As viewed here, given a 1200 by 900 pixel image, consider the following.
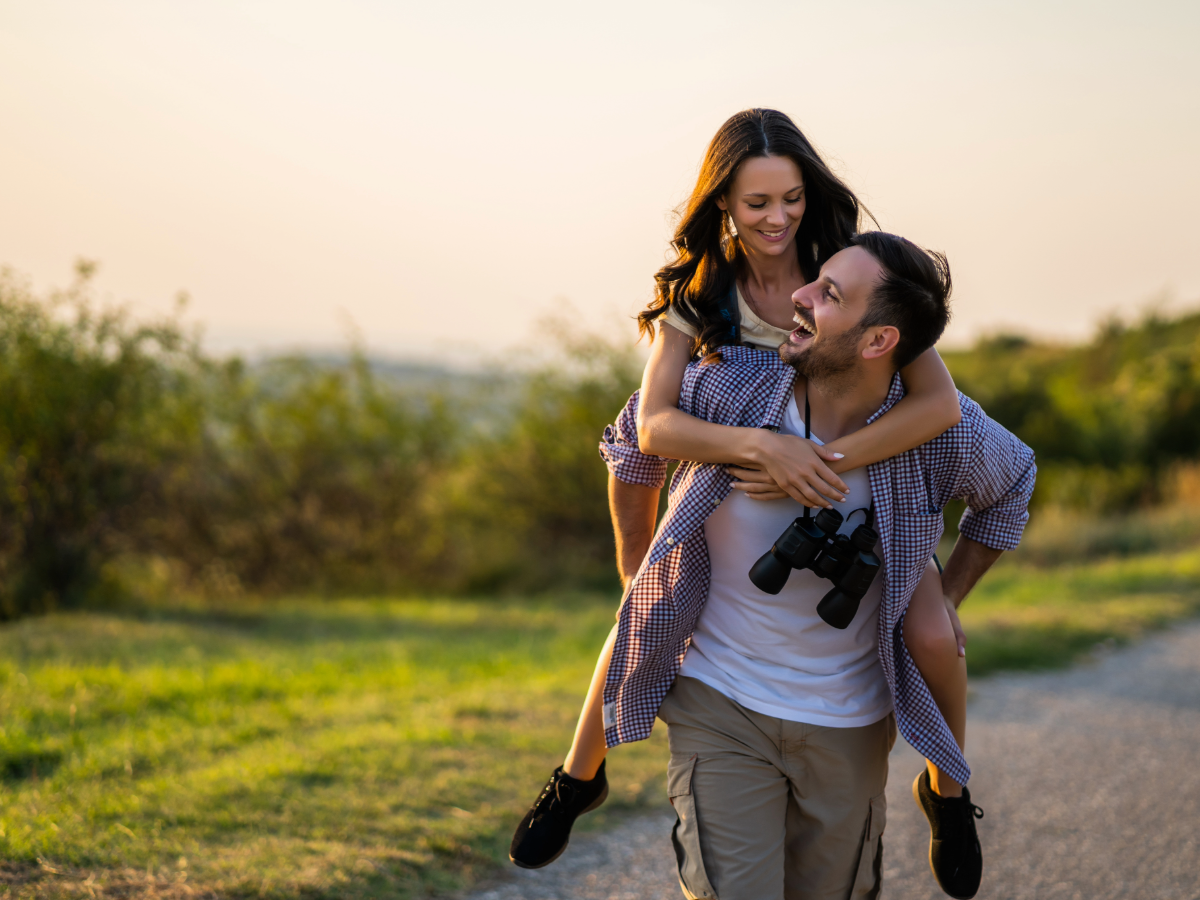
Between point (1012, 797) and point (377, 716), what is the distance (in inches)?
137

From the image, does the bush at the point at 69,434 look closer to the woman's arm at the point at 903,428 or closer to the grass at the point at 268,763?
the grass at the point at 268,763

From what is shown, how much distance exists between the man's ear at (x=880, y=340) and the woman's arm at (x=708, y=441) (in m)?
0.24

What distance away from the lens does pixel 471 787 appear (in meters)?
4.47

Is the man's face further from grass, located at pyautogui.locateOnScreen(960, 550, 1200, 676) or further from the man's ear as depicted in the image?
grass, located at pyautogui.locateOnScreen(960, 550, 1200, 676)

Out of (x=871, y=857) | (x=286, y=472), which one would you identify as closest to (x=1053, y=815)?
(x=871, y=857)

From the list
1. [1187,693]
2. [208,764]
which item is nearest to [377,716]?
[208,764]

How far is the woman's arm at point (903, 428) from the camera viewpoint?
225 cm

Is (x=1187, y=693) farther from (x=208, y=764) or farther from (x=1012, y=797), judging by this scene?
(x=208, y=764)

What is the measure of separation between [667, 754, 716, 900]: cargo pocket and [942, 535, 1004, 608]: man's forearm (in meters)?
0.81

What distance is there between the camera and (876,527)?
2314 mm

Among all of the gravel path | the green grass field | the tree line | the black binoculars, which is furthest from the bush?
the black binoculars

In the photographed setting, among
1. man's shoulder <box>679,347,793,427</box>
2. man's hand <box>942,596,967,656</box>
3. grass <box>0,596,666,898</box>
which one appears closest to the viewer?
man's shoulder <box>679,347,793,427</box>

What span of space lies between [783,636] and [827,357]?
0.66 m

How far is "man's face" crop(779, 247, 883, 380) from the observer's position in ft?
7.30
